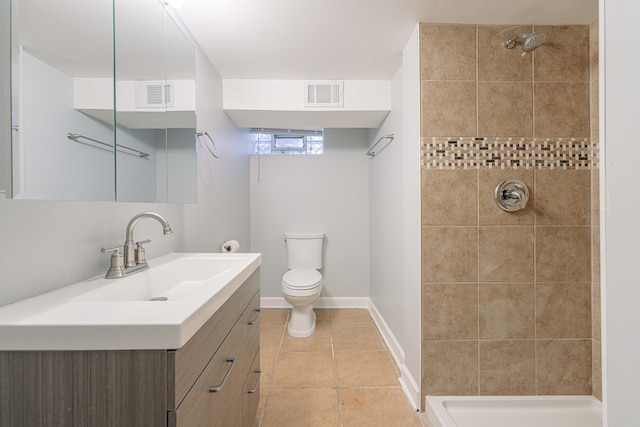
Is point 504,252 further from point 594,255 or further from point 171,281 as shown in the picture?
point 171,281

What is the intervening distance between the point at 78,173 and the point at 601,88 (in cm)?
135

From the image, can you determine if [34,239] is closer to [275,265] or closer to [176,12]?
[176,12]

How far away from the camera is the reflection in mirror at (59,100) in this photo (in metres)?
0.69

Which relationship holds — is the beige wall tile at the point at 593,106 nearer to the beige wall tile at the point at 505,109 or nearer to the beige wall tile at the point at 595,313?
the beige wall tile at the point at 505,109

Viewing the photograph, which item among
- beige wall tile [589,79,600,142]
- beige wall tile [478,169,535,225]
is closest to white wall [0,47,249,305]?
beige wall tile [478,169,535,225]

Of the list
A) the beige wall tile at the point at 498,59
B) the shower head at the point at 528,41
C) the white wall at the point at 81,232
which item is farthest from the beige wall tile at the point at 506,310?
the white wall at the point at 81,232

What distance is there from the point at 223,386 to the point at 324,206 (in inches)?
89.2

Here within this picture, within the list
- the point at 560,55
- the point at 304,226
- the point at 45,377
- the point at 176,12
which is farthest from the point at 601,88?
the point at 304,226

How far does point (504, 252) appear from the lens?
1507 millimetres

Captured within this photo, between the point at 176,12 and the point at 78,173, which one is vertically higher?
the point at 176,12

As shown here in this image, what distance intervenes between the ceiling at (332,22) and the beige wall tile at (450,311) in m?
1.47

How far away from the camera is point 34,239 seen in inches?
30.6

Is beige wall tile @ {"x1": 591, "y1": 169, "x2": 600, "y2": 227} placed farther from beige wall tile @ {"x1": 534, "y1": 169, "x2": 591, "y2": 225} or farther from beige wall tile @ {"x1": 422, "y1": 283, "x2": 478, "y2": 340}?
beige wall tile @ {"x1": 422, "y1": 283, "x2": 478, "y2": 340}

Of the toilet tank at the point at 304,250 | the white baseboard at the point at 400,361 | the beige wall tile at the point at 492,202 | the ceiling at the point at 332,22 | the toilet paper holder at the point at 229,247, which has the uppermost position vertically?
the ceiling at the point at 332,22
